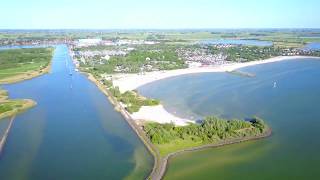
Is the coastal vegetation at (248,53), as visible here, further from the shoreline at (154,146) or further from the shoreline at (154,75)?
the shoreline at (154,146)

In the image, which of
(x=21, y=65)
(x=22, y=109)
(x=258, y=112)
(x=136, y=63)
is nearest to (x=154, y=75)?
(x=136, y=63)

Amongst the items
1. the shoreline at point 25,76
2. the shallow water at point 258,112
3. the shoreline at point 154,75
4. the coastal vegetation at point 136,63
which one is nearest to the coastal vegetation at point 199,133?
the shallow water at point 258,112

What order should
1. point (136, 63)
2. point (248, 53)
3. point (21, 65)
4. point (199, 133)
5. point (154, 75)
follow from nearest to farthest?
1. point (199, 133)
2. point (154, 75)
3. point (136, 63)
4. point (21, 65)
5. point (248, 53)

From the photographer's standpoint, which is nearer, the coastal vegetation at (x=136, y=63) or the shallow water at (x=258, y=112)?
the shallow water at (x=258, y=112)

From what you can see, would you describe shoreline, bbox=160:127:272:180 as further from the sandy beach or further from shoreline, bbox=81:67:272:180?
the sandy beach

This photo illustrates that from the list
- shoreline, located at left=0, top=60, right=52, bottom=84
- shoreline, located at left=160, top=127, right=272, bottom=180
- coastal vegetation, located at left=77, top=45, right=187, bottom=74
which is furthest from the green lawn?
shoreline, located at left=160, top=127, right=272, bottom=180

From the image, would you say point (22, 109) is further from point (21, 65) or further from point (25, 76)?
point (21, 65)
